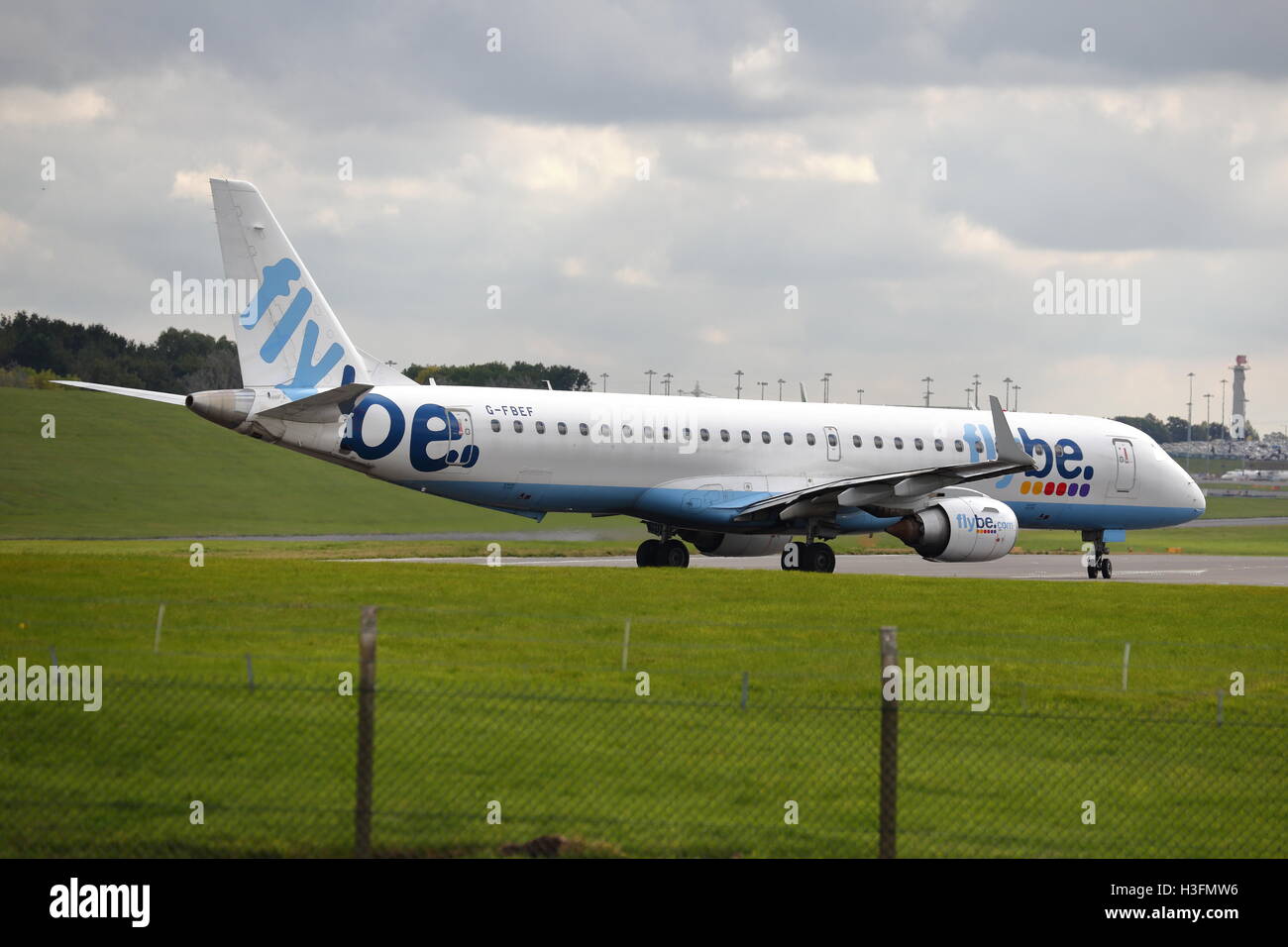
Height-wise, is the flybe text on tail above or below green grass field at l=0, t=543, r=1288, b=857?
above

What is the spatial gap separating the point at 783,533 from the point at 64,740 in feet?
82.3

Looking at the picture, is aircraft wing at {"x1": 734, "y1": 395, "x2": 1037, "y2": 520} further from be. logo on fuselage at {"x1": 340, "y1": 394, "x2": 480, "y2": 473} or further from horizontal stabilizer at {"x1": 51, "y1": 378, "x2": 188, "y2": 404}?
horizontal stabilizer at {"x1": 51, "y1": 378, "x2": 188, "y2": 404}

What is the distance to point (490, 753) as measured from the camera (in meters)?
13.5

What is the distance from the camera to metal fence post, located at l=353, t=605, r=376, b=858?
10117 millimetres

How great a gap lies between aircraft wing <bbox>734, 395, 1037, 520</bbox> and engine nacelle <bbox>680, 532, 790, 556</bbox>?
82.1 inches

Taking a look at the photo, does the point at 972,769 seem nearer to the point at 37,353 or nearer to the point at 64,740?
the point at 64,740

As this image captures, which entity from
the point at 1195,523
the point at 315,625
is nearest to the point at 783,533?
the point at 315,625

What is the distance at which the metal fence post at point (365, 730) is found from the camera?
1012 cm

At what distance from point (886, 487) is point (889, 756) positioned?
2452 cm

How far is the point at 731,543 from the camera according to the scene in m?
37.6

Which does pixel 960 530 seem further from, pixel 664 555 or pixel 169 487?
pixel 169 487

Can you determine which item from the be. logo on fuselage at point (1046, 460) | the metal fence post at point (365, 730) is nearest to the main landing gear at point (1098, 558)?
the be. logo on fuselage at point (1046, 460)

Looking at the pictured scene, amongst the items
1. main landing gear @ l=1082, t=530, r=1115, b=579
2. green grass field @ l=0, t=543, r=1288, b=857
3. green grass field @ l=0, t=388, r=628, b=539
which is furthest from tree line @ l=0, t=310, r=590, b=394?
green grass field @ l=0, t=543, r=1288, b=857

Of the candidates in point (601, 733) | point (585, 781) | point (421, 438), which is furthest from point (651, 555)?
point (585, 781)
